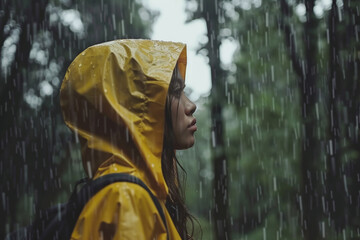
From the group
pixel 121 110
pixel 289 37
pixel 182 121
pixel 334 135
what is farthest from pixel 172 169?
pixel 289 37

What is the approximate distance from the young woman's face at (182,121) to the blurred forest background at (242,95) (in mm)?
5226

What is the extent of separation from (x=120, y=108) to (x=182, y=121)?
1.37 ft

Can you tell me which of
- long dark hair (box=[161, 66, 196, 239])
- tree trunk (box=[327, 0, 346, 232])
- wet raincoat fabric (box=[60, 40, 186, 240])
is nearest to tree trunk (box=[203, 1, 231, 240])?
tree trunk (box=[327, 0, 346, 232])

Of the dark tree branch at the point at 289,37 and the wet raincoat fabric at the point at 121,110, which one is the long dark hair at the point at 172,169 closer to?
the wet raincoat fabric at the point at 121,110

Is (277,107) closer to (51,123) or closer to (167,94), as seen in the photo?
(51,123)

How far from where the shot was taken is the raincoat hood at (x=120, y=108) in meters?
2.38

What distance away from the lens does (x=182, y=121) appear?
270cm

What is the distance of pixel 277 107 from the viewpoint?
1714cm

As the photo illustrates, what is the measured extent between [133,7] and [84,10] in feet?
5.72

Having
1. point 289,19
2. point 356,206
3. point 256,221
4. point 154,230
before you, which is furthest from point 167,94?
point 256,221

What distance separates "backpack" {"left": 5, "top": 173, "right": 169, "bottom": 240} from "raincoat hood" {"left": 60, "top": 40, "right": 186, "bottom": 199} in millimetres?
136

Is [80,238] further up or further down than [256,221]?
further up

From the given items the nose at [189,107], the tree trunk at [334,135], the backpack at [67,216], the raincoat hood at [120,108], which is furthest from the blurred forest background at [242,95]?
the backpack at [67,216]

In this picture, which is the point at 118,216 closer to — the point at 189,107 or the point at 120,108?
the point at 120,108
